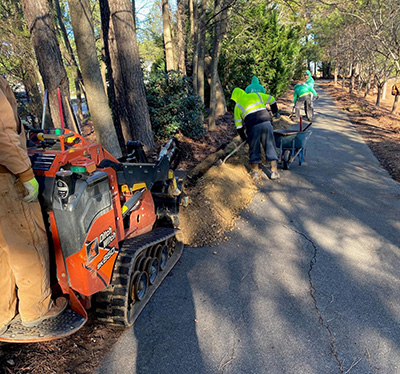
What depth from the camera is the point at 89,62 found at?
6.25 meters

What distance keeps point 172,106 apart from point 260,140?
3.08m

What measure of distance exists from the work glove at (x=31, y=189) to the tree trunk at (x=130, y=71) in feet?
18.0

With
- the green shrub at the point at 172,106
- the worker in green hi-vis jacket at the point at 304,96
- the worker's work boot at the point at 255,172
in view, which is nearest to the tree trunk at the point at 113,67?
the green shrub at the point at 172,106

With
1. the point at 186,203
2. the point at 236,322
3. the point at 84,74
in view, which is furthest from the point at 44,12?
the point at 236,322

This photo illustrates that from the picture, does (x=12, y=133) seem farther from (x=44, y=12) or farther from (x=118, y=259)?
(x=44, y=12)

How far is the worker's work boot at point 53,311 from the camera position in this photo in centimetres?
263

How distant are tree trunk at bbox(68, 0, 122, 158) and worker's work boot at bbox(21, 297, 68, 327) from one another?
14.5 ft

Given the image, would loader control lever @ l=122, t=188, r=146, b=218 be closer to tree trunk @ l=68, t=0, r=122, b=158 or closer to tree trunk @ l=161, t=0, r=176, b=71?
tree trunk @ l=68, t=0, r=122, b=158

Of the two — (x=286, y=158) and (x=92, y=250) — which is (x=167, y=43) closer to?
(x=286, y=158)

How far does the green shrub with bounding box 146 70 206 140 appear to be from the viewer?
9008mm

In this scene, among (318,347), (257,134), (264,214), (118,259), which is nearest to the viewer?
(318,347)

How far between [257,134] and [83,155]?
509 centimetres

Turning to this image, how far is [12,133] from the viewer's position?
7.63ft

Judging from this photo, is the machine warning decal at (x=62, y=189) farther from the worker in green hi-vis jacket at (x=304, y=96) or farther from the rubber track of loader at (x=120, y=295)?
the worker in green hi-vis jacket at (x=304, y=96)
